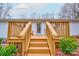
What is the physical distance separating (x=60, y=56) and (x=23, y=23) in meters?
0.75

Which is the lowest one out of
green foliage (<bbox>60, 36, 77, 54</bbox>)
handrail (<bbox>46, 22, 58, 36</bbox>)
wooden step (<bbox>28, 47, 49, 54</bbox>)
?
wooden step (<bbox>28, 47, 49, 54</bbox>)

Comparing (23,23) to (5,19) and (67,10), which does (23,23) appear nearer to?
(5,19)

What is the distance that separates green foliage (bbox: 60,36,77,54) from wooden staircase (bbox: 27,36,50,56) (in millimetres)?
258

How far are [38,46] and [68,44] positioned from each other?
1.58 ft

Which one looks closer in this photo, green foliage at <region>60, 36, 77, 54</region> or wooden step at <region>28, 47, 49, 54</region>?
green foliage at <region>60, 36, 77, 54</region>

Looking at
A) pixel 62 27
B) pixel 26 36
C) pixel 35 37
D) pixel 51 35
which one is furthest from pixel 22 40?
pixel 62 27

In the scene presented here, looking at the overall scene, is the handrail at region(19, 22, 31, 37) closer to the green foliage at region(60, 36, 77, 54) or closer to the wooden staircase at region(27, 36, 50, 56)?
the wooden staircase at region(27, 36, 50, 56)

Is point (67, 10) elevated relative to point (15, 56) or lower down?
elevated

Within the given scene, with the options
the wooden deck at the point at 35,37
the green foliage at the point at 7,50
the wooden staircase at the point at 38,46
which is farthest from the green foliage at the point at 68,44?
the green foliage at the point at 7,50

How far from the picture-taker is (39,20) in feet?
11.0

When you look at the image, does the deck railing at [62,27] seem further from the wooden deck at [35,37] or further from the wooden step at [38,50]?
the wooden step at [38,50]

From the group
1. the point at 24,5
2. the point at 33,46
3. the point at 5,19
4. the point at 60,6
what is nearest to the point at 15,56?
the point at 33,46

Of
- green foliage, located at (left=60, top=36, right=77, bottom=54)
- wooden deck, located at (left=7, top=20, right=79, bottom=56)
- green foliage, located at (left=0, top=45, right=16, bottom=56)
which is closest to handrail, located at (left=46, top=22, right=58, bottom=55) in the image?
wooden deck, located at (left=7, top=20, right=79, bottom=56)

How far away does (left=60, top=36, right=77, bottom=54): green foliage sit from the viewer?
3.26 m
